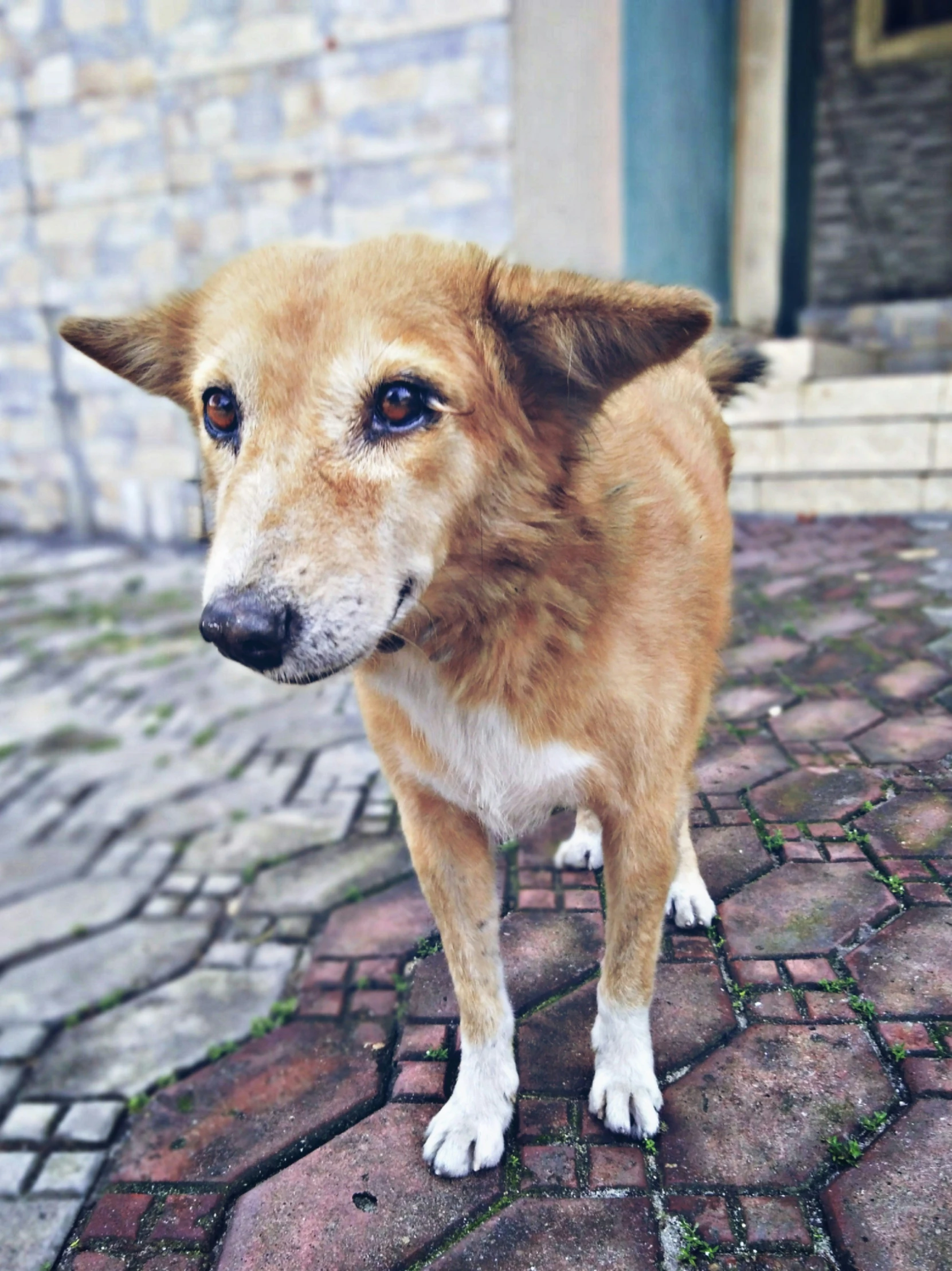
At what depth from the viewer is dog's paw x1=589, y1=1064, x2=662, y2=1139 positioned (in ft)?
5.37

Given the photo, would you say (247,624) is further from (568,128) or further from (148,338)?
(568,128)

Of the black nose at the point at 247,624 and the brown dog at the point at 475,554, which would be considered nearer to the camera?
the black nose at the point at 247,624

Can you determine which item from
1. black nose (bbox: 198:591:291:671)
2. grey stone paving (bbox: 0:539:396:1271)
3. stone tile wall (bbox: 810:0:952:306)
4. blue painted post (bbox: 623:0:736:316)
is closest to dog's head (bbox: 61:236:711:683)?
black nose (bbox: 198:591:291:671)

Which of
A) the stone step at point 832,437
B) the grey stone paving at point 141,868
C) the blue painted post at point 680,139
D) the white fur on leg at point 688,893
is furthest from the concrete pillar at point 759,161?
the white fur on leg at point 688,893

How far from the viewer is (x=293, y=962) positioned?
8.29ft

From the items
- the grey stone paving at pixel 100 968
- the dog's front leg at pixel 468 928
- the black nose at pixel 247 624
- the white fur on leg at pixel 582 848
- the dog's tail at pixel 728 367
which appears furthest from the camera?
the grey stone paving at pixel 100 968

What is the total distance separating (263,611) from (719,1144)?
49.0 inches

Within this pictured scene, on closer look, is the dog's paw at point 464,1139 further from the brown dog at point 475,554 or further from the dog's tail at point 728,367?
the dog's tail at point 728,367

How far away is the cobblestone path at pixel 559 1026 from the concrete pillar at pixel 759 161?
4707 millimetres

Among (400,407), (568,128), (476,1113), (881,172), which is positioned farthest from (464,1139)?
(881,172)

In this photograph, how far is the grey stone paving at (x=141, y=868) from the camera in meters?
2.25

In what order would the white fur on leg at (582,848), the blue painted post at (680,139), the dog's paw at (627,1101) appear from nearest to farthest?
the dog's paw at (627,1101) → the white fur on leg at (582,848) → the blue painted post at (680,139)

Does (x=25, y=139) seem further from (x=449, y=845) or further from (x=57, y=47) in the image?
(x=449, y=845)

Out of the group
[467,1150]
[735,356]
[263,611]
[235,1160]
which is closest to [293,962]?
[235,1160]
